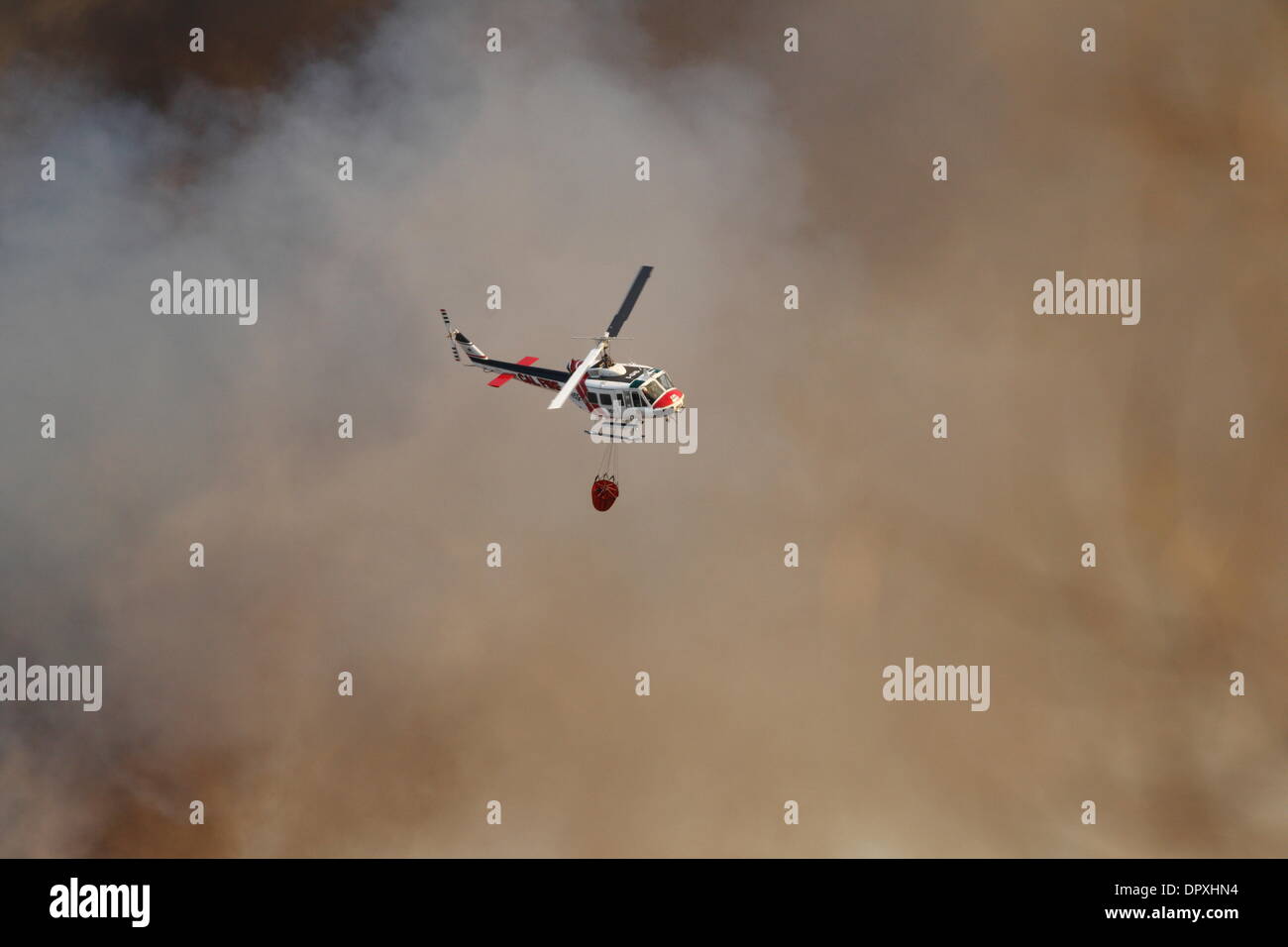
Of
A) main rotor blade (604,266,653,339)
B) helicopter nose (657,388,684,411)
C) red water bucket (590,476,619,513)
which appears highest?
main rotor blade (604,266,653,339)

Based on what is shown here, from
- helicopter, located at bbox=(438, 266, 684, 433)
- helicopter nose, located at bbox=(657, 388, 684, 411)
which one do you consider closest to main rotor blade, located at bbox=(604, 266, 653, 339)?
helicopter, located at bbox=(438, 266, 684, 433)

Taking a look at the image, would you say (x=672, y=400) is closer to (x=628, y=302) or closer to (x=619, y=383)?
(x=619, y=383)

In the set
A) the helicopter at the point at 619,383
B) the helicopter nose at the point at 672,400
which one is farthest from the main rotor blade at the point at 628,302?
the helicopter nose at the point at 672,400

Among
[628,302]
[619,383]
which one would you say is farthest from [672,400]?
[628,302]

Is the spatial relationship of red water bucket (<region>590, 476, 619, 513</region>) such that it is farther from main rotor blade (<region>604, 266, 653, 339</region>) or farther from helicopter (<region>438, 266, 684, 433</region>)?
main rotor blade (<region>604, 266, 653, 339</region>)

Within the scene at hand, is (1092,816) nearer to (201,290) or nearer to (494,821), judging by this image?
(494,821)

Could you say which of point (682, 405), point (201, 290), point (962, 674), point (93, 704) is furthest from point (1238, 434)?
point (93, 704)
